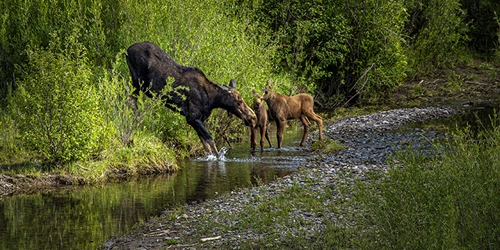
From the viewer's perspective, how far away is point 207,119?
62.1 ft

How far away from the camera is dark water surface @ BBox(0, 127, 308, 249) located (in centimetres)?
1042

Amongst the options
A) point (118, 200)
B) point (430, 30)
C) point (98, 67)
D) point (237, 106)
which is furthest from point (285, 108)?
point (430, 30)

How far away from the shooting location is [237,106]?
677 inches

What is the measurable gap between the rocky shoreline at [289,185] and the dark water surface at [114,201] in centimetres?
44

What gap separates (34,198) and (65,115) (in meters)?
2.08

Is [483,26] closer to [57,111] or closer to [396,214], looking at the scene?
[57,111]

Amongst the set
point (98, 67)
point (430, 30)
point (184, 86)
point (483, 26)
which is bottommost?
point (184, 86)

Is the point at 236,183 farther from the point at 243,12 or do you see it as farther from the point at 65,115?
the point at 243,12

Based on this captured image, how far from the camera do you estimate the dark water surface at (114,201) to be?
34.2 feet

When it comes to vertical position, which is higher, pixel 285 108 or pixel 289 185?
pixel 285 108

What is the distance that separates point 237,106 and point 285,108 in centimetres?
221

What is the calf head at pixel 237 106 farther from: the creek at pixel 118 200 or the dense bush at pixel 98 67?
the dense bush at pixel 98 67

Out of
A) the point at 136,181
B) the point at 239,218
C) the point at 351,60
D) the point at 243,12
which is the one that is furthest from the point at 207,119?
the point at 351,60

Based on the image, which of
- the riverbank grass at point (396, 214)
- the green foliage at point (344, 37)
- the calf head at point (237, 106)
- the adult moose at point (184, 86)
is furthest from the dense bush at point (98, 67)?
the riverbank grass at point (396, 214)
